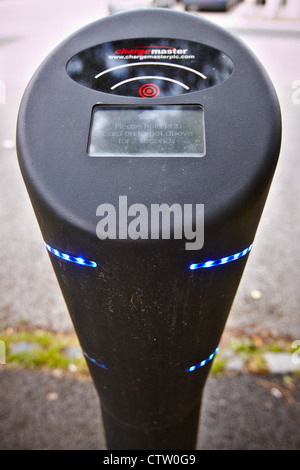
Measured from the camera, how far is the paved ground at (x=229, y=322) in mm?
2219

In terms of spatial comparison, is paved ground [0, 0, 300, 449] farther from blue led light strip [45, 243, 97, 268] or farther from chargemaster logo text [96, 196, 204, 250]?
chargemaster logo text [96, 196, 204, 250]

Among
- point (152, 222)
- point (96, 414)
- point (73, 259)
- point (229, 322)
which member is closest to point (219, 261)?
point (152, 222)

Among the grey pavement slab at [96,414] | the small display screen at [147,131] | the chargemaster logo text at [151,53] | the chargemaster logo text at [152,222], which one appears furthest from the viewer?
the grey pavement slab at [96,414]

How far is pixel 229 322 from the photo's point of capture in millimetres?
2762

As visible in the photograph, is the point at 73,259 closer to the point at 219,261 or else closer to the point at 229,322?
the point at 219,261

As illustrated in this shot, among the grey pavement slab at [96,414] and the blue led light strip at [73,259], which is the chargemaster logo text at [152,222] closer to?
the blue led light strip at [73,259]

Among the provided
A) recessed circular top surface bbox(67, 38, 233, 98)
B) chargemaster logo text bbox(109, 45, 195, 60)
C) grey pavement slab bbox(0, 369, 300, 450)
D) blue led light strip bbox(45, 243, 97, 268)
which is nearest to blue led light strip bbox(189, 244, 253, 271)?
blue led light strip bbox(45, 243, 97, 268)

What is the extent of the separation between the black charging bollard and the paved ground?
1195 millimetres

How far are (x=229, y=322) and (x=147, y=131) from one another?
1982mm

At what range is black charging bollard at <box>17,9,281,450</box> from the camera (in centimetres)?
94

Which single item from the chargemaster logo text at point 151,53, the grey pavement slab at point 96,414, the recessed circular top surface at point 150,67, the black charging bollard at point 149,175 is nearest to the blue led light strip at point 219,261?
the black charging bollard at point 149,175

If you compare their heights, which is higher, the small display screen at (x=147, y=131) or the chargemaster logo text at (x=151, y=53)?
the chargemaster logo text at (x=151, y=53)

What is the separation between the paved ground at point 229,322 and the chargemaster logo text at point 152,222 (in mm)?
1678

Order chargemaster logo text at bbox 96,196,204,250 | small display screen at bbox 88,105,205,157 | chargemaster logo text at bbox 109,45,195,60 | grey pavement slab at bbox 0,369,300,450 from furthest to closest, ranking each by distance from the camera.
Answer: grey pavement slab at bbox 0,369,300,450 → chargemaster logo text at bbox 109,45,195,60 → small display screen at bbox 88,105,205,157 → chargemaster logo text at bbox 96,196,204,250
